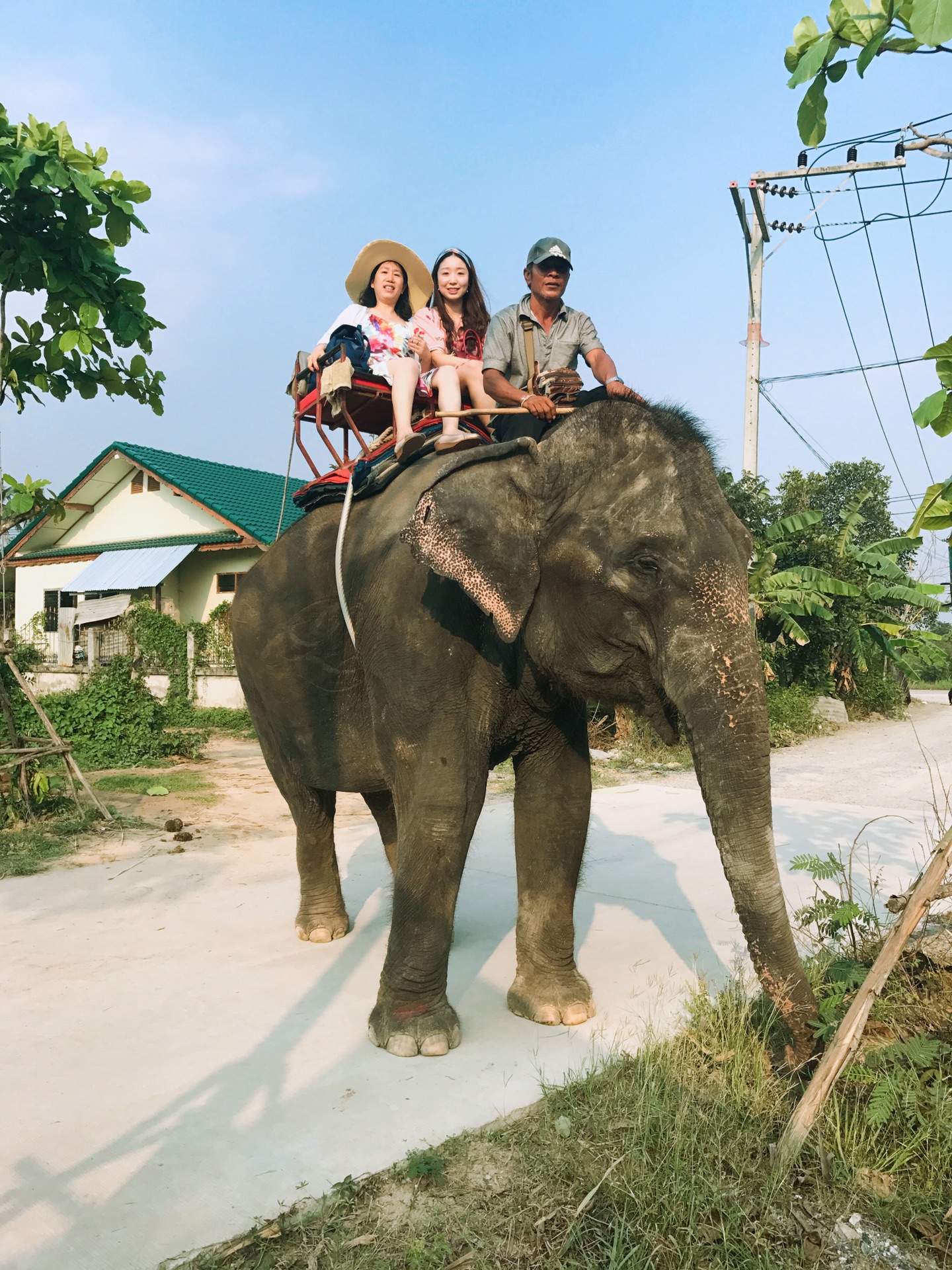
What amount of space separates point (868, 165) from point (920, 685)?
25.2m

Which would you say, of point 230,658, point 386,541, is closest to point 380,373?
point 386,541

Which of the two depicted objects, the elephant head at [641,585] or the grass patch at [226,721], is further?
the grass patch at [226,721]

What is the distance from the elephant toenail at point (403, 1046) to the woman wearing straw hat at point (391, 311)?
267 cm

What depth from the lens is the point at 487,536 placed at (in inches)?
129

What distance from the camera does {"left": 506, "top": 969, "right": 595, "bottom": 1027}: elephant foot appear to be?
3.93 m

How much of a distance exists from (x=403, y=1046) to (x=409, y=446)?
2418 mm

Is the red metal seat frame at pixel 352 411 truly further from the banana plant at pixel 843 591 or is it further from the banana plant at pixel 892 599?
the banana plant at pixel 843 591

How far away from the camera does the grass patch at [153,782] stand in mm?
9836

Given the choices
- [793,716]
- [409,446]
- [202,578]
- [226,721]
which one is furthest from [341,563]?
[202,578]

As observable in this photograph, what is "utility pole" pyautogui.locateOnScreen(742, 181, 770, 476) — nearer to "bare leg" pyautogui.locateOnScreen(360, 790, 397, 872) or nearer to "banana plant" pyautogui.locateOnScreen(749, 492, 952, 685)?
"banana plant" pyautogui.locateOnScreen(749, 492, 952, 685)

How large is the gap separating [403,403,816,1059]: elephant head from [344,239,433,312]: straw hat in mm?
2419

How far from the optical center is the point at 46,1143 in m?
2.99

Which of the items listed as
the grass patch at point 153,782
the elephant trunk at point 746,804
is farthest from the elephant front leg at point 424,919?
the grass patch at point 153,782

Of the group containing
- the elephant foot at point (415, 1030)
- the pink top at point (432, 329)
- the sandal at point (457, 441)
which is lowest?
the elephant foot at point (415, 1030)
